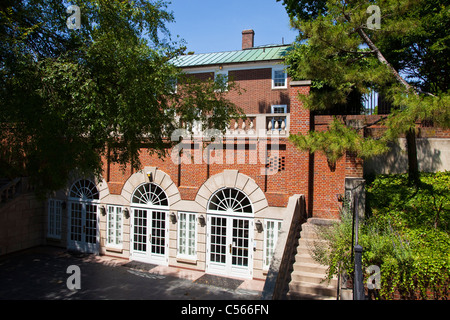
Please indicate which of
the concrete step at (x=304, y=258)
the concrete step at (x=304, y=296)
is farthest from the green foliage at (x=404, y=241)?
the concrete step at (x=304, y=296)

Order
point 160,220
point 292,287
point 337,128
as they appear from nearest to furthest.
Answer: point 292,287 < point 337,128 < point 160,220

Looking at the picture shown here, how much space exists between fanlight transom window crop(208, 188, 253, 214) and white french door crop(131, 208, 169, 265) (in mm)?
2496

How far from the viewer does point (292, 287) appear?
8797 mm

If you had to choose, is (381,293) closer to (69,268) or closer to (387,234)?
(387,234)

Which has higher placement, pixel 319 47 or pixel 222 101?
pixel 319 47

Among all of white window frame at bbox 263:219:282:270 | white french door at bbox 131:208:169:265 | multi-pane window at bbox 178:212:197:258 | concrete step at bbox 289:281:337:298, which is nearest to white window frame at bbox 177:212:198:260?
multi-pane window at bbox 178:212:197:258

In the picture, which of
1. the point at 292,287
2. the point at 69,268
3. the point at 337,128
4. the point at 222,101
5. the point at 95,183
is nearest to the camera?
the point at 292,287

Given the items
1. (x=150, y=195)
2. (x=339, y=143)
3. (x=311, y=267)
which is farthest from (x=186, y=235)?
(x=339, y=143)

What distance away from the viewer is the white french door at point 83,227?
639 inches

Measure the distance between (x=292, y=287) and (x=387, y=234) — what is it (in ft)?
10.1

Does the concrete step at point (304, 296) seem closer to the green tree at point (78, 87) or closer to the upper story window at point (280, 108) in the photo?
the green tree at point (78, 87)

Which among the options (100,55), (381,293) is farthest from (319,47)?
(381,293)

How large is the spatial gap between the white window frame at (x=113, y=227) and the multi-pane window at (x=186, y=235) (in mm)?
3175

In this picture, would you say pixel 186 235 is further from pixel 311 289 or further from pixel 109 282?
pixel 311 289
